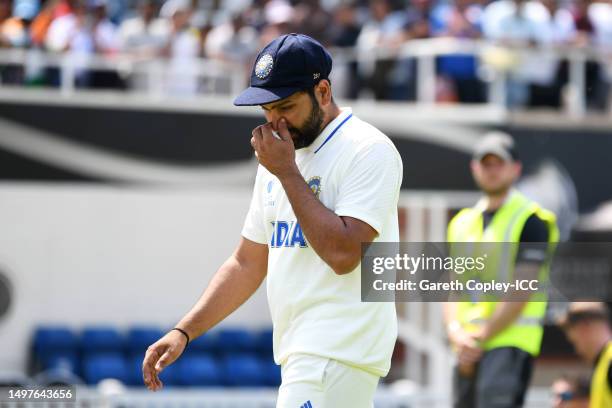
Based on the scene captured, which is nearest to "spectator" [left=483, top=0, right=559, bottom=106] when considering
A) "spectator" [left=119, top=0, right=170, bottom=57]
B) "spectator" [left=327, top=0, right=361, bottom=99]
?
"spectator" [left=327, top=0, right=361, bottom=99]

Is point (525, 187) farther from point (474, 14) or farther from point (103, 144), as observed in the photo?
point (103, 144)

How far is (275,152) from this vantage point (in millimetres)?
4520

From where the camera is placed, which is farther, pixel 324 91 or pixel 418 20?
pixel 418 20

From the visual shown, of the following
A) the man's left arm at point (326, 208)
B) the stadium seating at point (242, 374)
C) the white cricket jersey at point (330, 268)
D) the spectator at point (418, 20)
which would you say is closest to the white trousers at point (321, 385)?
the white cricket jersey at point (330, 268)

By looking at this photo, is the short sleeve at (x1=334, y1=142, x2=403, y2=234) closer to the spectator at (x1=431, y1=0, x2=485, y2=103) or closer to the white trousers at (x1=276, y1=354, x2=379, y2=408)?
the white trousers at (x1=276, y1=354, x2=379, y2=408)

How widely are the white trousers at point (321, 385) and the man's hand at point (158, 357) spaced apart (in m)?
0.45

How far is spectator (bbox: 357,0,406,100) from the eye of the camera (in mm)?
15352

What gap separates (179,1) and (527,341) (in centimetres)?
1060

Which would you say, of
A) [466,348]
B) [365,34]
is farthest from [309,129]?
[365,34]

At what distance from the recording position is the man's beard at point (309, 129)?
4703mm

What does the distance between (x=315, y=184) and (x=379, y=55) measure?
10.8 meters

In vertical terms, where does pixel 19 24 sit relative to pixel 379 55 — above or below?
above

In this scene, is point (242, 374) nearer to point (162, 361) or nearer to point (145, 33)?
point (145, 33)

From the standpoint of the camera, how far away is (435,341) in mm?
13820
